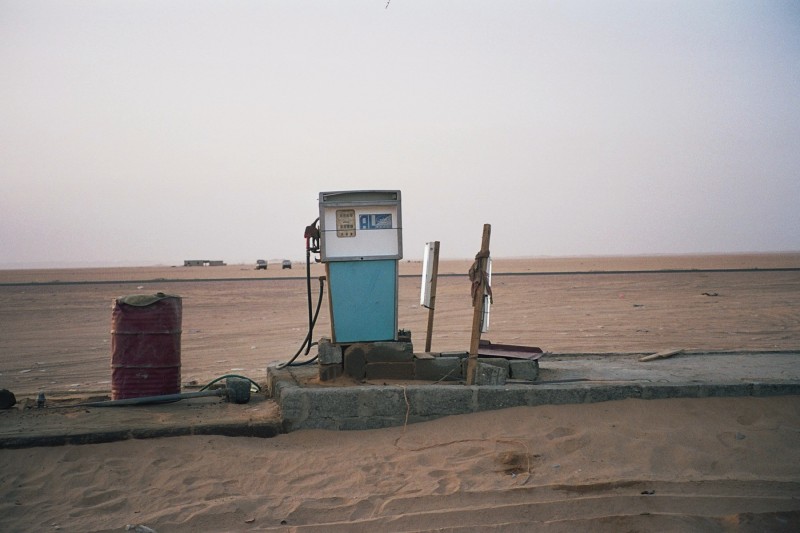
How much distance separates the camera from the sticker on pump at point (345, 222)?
757cm

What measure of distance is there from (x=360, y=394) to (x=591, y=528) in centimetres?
246

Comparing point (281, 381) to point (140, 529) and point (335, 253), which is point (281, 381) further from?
point (140, 529)

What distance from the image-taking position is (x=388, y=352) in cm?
751

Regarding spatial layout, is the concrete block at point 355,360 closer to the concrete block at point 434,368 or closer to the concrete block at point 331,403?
the concrete block at point 434,368

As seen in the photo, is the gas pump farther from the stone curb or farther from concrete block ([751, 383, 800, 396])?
concrete block ([751, 383, 800, 396])

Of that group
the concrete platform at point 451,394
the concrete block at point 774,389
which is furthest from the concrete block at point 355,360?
the concrete block at point 774,389

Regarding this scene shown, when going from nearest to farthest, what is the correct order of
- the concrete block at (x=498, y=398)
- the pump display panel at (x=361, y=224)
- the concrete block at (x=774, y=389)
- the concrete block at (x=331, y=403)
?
the concrete block at (x=331, y=403) → the concrete block at (x=498, y=398) → the concrete block at (x=774, y=389) → the pump display panel at (x=361, y=224)

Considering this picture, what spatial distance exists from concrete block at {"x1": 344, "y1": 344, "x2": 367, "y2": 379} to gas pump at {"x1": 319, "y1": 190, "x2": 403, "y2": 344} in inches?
4.4

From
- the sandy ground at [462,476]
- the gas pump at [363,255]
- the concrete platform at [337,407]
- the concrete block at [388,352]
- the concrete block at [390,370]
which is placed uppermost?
the gas pump at [363,255]

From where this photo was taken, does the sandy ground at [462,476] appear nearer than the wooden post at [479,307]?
Yes

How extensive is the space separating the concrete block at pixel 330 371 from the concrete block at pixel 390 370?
28 cm

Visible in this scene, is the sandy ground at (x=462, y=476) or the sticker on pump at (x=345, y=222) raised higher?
the sticker on pump at (x=345, y=222)

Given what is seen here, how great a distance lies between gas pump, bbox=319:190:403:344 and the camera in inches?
297

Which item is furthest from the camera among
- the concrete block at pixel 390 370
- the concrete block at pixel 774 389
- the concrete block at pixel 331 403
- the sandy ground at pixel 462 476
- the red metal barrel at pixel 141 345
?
the concrete block at pixel 390 370
